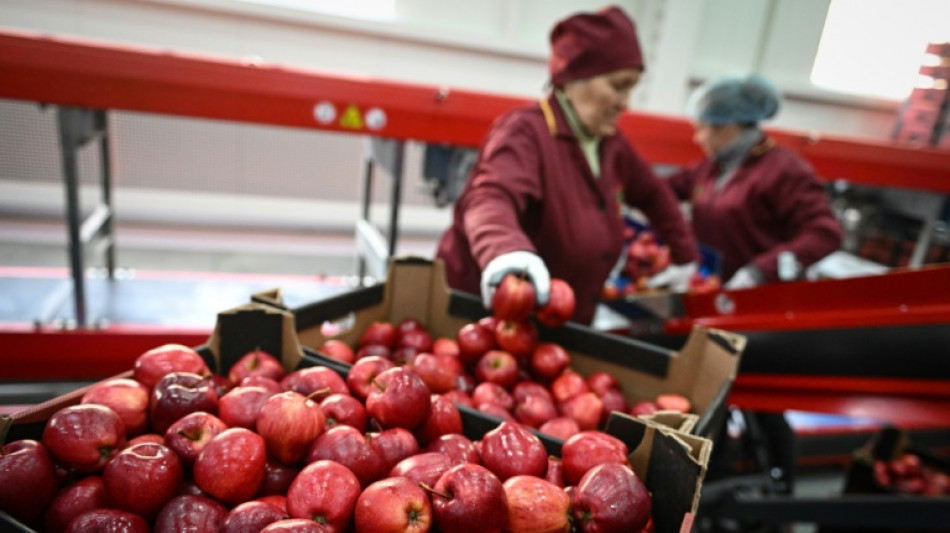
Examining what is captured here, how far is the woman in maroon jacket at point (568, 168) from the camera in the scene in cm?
197

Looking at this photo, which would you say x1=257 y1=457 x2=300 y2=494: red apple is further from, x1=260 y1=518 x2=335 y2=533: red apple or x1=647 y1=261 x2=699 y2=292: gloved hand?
x1=647 y1=261 x2=699 y2=292: gloved hand

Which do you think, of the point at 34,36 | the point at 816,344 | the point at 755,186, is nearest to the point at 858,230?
the point at 755,186

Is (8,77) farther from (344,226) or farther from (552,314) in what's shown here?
(344,226)

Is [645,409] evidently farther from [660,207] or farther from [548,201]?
[660,207]

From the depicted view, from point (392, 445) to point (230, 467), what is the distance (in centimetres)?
29

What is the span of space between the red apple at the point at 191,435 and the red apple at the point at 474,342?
72 centimetres

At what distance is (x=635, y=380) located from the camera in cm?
164

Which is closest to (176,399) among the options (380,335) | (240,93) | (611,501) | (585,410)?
(380,335)

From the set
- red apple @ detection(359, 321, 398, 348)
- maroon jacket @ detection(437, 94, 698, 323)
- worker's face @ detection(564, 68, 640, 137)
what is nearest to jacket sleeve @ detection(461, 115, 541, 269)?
maroon jacket @ detection(437, 94, 698, 323)

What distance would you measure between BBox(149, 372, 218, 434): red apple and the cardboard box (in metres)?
0.33

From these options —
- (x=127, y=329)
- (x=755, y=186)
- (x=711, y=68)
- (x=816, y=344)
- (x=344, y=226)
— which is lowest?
(x=344, y=226)

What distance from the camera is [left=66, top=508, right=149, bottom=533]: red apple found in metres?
0.84

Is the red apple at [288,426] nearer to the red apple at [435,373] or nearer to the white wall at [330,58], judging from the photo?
the red apple at [435,373]

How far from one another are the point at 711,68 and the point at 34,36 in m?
6.99
